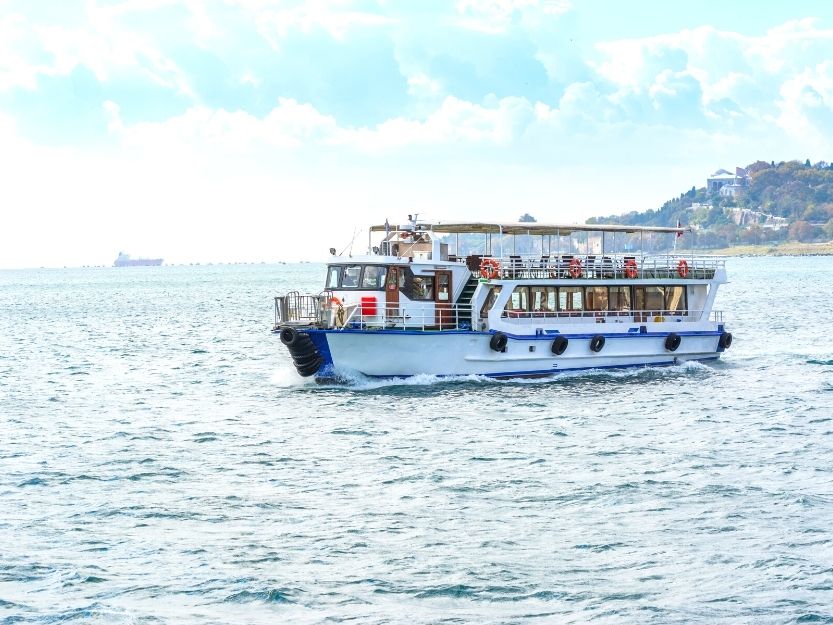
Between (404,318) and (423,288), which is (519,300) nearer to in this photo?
(423,288)

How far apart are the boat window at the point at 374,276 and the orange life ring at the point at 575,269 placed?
7.48 m

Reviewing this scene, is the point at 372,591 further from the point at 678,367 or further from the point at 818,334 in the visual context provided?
the point at 818,334

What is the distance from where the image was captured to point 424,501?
24.9 metres

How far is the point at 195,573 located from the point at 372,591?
3.21 m

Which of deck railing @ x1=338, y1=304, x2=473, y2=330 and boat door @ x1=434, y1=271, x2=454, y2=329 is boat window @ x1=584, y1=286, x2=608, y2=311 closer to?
deck railing @ x1=338, y1=304, x2=473, y2=330

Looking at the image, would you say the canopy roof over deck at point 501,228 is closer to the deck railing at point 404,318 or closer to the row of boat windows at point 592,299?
the row of boat windows at point 592,299

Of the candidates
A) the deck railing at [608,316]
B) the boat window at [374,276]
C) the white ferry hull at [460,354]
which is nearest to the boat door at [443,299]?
the white ferry hull at [460,354]

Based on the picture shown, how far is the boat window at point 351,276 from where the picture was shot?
40.3 m

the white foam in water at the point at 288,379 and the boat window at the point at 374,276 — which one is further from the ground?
the boat window at the point at 374,276

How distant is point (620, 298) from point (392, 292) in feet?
32.9

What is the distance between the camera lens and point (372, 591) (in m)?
19.5

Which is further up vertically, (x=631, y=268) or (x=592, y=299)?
(x=631, y=268)

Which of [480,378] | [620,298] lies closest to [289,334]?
[480,378]

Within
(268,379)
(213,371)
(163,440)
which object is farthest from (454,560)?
(213,371)
